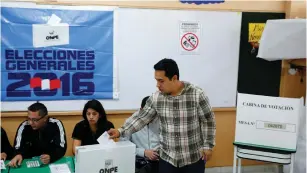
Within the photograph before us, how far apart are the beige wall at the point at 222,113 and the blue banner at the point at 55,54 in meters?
0.17

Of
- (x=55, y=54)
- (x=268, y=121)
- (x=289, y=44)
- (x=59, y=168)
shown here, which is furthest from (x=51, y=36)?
(x=289, y=44)

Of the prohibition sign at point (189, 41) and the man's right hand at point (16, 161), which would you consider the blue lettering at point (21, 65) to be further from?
the prohibition sign at point (189, 41)

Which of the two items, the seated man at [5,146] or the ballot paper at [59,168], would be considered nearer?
the ballot paper at [59,168]

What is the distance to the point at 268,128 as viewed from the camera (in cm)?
308

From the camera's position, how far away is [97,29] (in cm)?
338

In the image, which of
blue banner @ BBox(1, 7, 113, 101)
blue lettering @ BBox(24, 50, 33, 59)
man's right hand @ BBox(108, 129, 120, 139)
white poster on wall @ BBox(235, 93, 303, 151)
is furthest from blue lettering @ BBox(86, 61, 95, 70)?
white poster on wall @ BBox(235, 93, 303, 151)

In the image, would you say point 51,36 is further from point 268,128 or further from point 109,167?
point 268,128

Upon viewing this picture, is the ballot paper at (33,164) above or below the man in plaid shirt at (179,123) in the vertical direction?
below

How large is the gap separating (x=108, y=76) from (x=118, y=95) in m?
0.22

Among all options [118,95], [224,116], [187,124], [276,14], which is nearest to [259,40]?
[276,14]

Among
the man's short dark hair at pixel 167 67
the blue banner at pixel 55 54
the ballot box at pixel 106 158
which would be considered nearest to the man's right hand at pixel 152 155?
the ballot box at pixel 106 158

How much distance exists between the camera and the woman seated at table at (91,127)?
2.89 m

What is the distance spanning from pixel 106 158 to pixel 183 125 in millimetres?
544

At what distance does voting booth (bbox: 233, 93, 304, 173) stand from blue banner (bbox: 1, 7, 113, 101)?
4.37 ft
